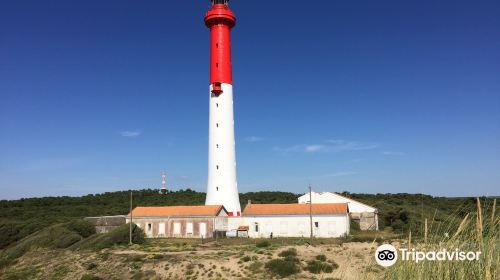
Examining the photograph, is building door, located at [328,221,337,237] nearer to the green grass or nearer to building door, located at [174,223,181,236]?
building door, located at [174,223,181,236]

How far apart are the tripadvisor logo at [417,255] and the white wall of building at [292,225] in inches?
1391

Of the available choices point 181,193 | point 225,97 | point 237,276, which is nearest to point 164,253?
point 237,276

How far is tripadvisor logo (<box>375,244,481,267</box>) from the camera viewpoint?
381 centimetres

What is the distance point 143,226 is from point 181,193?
31.7 metres

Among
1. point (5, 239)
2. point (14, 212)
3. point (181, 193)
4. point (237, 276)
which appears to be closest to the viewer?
point (237, 276)

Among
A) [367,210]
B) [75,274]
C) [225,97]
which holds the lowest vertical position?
[75,274]

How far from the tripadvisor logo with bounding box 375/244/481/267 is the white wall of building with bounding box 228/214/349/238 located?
→ 3533cm

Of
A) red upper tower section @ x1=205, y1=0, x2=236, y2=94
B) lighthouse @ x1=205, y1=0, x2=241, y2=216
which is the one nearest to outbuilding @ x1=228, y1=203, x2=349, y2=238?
lighthouse @ x1=205, y1=0, x2=241, y2=216

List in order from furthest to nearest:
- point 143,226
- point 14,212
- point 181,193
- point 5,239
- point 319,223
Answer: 1. point 181,193
2. point 14,212
3. point 5,239
4. point 143,226
5. point 319,223

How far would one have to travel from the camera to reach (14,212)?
6319 cm

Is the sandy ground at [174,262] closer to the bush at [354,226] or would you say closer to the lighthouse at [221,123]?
the lighthouse at [221,123]

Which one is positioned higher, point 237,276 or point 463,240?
point 463,240

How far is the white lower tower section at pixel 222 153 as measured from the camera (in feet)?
130

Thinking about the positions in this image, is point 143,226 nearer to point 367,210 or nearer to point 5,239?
point 5,239
